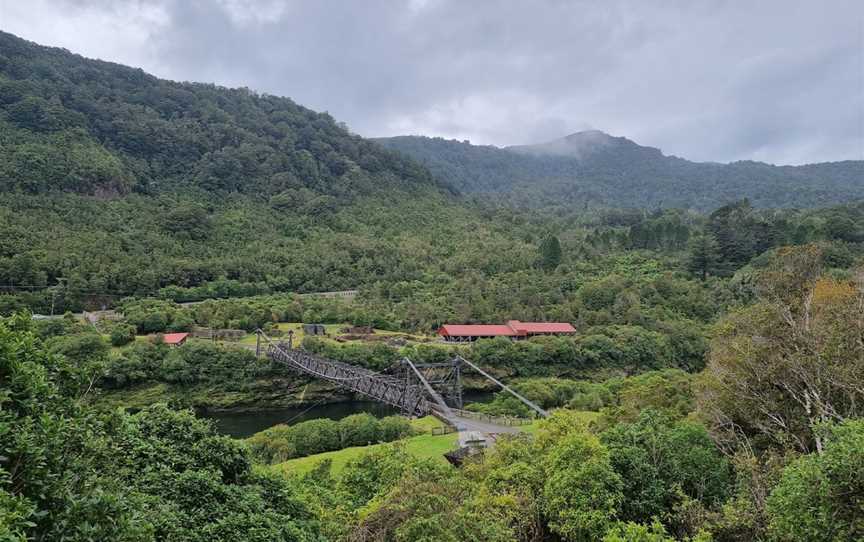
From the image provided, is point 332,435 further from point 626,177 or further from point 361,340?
point 626,177

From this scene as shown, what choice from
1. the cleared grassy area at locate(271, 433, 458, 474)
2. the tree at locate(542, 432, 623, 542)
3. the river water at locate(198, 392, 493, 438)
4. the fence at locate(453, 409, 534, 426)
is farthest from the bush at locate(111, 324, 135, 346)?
the tree at locate(542, 432, 623, 542)

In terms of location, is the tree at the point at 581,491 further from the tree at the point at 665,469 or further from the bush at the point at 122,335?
the bush at the point at 122,335

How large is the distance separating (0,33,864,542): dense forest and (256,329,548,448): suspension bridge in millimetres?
1580

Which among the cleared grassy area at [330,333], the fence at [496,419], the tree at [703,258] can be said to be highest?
the tree at [703,258]

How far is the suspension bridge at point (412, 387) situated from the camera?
2058 cm

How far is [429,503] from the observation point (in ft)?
24.6

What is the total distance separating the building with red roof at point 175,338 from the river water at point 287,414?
5.71 m

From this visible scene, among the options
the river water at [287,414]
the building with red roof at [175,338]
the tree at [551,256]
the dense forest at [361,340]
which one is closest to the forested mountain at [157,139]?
the dense forest at [361,340]

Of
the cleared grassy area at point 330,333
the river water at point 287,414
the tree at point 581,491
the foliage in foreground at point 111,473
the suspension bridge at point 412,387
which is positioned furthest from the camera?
the cleared grassy area at point 330,333

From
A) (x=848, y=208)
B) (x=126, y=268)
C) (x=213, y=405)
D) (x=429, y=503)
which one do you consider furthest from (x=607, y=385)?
(x=848, y=208)

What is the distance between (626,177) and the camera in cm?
16650

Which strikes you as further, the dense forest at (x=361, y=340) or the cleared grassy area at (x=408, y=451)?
the cleared grassy area at (x=408, y=451)

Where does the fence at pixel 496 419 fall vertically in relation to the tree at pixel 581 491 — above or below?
below

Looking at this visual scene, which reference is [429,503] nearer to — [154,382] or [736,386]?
[736,386]
